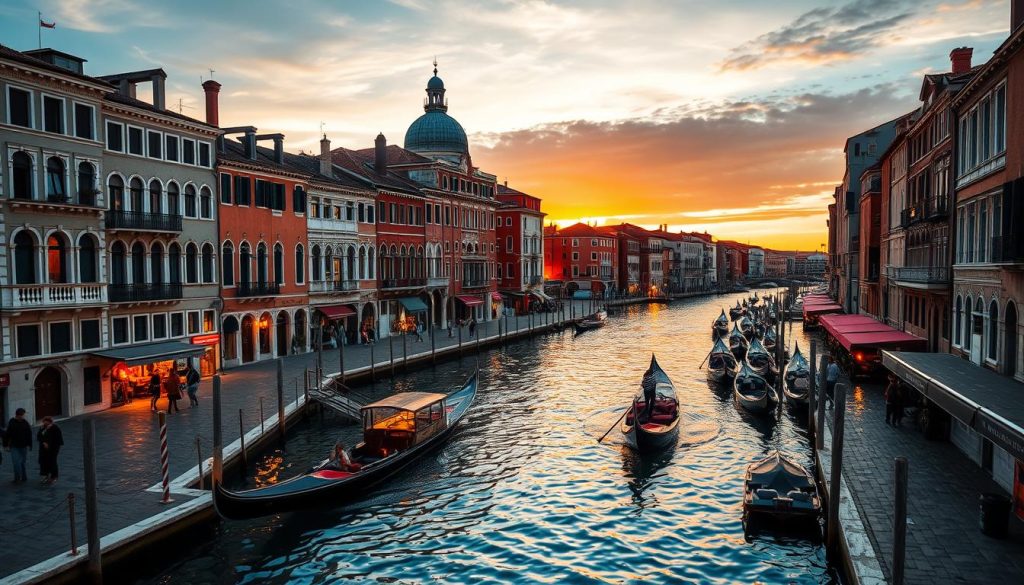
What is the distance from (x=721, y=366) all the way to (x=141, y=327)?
22596 millimetres

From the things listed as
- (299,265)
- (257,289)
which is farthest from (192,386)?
(299,265)

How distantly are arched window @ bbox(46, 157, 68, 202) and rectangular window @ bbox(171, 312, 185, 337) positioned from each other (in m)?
6.38

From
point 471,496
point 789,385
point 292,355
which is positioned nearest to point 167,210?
point 292,355

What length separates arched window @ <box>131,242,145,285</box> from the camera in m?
23.7

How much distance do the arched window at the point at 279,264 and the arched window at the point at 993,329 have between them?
86.8 ft

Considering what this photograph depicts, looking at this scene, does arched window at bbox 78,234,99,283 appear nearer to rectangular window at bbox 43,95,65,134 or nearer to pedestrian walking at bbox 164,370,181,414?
rectangular window at bbox 43,95,65,134

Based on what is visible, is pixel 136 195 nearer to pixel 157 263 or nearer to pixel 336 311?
pixel 157 263

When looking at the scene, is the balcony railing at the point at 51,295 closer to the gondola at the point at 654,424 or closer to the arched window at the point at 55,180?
the arched window at the point at 55,180

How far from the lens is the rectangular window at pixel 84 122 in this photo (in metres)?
20.2

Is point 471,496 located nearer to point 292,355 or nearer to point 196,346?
point 196,346

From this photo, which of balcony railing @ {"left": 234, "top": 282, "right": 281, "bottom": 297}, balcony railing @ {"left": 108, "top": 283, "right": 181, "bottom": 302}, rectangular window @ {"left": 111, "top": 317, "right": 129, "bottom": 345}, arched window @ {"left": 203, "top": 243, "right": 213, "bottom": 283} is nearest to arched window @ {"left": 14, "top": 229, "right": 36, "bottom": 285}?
balcony railing @ {"left": 108, "top": 283, "right": 181, "bottom": 302}

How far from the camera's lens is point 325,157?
37.3 meters

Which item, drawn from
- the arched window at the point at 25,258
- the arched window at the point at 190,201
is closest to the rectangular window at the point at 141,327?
the arched window at the point at 25,258

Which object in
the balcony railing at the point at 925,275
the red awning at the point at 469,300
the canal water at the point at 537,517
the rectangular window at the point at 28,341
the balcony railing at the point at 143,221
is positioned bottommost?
the canal water at the point at 537,517
